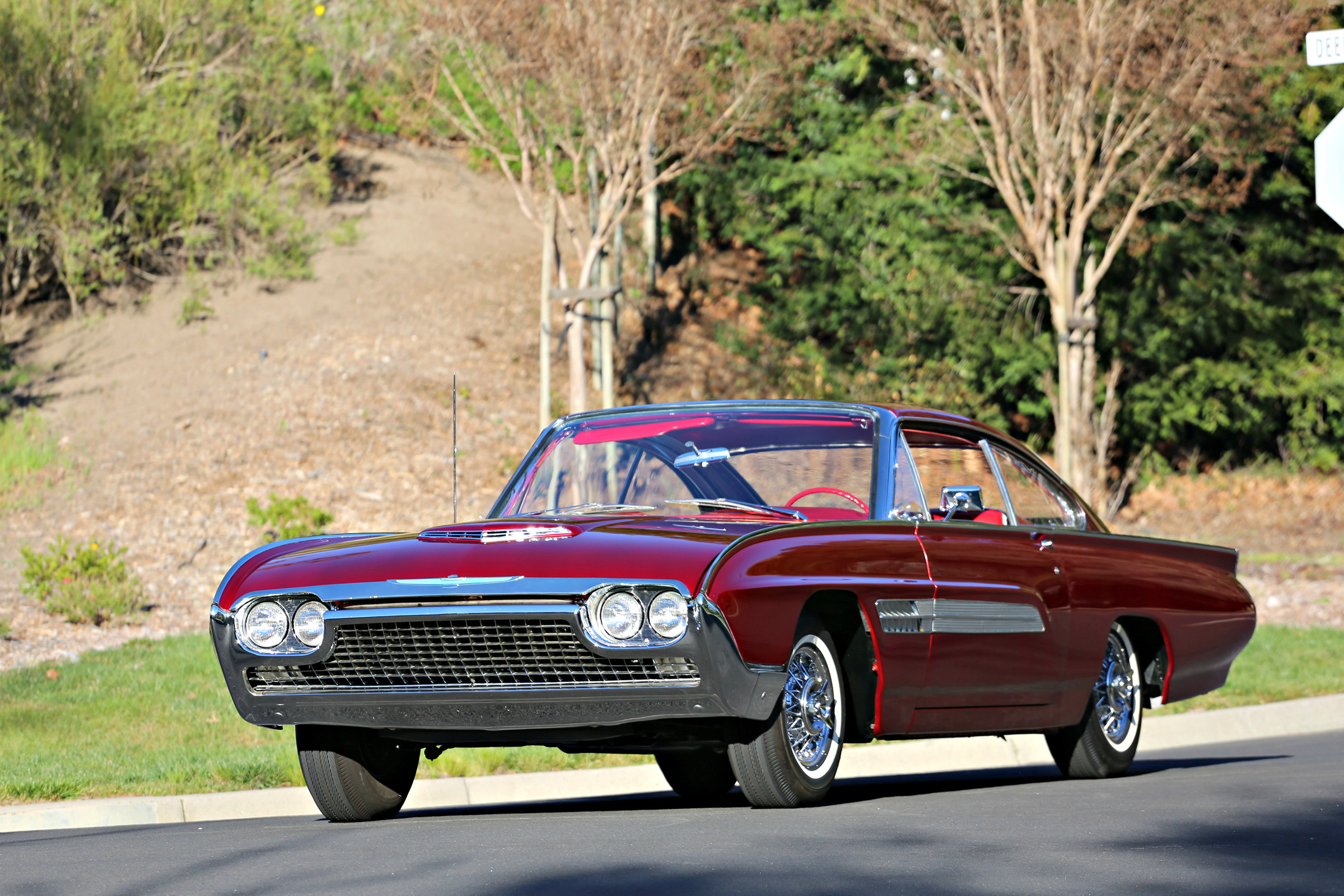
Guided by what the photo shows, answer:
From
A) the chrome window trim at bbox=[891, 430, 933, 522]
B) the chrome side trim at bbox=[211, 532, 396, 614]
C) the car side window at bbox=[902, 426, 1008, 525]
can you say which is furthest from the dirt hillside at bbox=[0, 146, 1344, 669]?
the chrome window trim at bbox=[891, 430, 933, 522]

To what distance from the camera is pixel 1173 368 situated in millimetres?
25703

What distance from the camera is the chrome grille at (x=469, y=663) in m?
5.75

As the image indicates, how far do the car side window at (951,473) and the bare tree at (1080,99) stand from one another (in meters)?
13.5

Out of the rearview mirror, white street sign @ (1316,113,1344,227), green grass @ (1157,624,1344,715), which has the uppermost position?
white street sign @ (1316,113,1344,227)

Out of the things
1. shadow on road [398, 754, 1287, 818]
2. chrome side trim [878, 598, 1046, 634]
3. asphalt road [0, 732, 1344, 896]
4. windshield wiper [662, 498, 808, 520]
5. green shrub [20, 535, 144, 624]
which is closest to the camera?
asphalt road [0, 732, 1344, 896]

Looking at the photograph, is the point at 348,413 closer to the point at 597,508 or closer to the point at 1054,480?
the point at 1054,480

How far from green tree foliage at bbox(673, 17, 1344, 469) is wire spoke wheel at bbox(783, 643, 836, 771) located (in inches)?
731

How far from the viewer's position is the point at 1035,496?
332 inches

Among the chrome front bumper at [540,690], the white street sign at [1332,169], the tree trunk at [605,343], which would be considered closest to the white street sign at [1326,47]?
the white street sign at [1332,169]

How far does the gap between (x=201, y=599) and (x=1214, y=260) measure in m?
15.8

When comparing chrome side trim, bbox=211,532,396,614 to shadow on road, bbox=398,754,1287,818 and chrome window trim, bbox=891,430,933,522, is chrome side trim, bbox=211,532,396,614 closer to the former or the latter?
shadow on road, bbox=398,754,1287,818

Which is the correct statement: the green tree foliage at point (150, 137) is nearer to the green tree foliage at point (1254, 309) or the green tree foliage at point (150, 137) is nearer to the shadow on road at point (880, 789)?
the green tree foliage at point (1254, 309)

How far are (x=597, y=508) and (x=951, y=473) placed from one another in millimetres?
1855

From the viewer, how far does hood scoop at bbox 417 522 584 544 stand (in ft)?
20.0
